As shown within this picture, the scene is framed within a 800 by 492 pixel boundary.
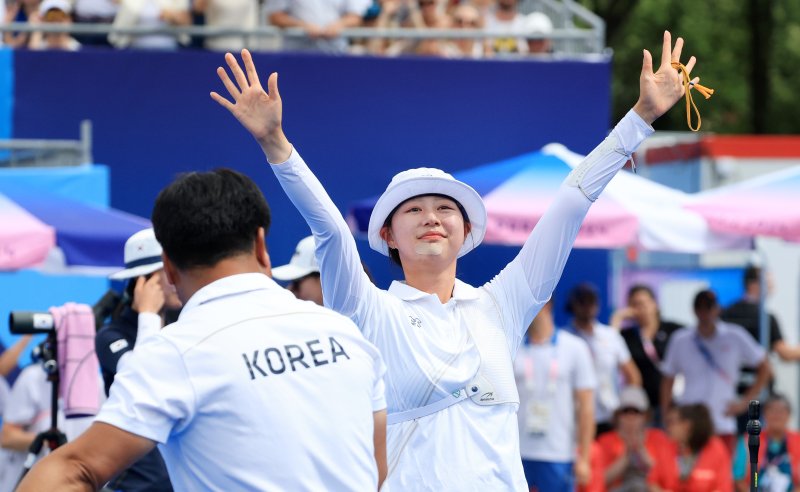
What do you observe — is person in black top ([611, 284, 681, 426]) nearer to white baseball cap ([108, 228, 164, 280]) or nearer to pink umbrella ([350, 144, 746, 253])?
pink umbrella ([350, 144, 746, 253])

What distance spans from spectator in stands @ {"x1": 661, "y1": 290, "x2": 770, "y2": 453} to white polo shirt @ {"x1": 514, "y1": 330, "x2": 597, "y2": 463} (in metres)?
1.94

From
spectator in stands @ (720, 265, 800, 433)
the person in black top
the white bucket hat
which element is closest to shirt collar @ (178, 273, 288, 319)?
the white bucket hat

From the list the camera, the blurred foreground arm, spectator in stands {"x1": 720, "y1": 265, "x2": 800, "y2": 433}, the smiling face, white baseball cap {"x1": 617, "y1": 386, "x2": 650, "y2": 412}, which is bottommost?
white baseball cap {"x1": 617, "y1": 386, "x2": 650, "y2": 412}

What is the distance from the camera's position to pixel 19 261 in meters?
7.75

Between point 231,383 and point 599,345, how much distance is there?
786 cm

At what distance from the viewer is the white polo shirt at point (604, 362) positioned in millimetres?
10500

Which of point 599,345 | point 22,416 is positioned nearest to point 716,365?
point 599,345

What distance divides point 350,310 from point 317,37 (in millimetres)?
7066

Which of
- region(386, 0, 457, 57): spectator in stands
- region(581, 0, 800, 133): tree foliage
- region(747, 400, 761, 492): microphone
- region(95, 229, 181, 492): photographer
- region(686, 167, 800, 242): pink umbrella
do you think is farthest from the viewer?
region(581, 0, 800, 133): tree foliage

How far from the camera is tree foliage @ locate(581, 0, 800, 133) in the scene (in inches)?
1065

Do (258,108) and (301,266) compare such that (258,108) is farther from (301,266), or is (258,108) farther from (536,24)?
(536,24)

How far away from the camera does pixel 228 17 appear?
1098 cm

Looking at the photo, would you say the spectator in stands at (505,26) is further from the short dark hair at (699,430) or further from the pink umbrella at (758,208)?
the short dark hair at (699,430)

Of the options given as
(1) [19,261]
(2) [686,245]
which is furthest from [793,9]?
(1) [19,261]
